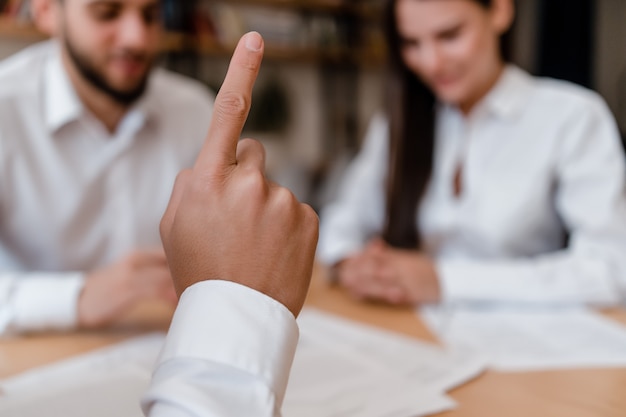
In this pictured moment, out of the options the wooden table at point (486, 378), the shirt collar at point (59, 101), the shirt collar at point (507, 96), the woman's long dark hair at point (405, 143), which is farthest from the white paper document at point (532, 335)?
the shirt collar at point (59, 101)

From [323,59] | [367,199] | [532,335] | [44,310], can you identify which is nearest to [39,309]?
[44,310]

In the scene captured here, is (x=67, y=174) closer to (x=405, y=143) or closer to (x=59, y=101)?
(x=59, y=101)

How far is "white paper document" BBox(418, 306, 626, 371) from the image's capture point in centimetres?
73

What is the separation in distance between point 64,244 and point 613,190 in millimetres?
1134

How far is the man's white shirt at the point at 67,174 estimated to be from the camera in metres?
1.13

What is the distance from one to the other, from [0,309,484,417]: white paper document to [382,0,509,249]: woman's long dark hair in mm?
534

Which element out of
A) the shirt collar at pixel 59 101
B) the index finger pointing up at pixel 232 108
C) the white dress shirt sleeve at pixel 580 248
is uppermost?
A: the index finger pointing up at pixel 232 108

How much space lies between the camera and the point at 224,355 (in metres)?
0.40

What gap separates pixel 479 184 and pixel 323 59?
2.62 m

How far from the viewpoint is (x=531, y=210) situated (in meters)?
1.22

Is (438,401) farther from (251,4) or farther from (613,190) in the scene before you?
(251,4)

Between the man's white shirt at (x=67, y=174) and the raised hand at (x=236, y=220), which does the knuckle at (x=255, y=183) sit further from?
the man's white shirt at (x=67, y=174)

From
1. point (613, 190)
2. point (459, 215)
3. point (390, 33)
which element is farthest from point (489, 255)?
point (390, 33)

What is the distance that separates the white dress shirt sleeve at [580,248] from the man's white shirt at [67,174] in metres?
0.69
